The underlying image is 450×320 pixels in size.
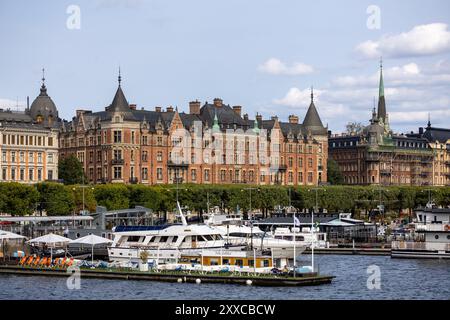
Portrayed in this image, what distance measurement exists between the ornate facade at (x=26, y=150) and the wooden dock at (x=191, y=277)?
56.2m

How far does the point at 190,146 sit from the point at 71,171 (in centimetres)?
1640

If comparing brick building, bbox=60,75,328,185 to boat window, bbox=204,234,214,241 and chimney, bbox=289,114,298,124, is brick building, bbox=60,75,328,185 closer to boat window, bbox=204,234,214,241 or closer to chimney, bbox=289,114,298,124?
chimney, bbox=289,114,298,124

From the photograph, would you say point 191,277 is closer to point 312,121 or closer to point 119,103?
point 119,103

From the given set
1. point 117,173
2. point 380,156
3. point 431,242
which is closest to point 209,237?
point 431,242

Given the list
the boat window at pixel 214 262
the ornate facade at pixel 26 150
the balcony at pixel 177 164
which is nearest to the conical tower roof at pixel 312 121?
the balcony at pixel 177 164

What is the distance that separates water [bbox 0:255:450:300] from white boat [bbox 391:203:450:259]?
1042 cm

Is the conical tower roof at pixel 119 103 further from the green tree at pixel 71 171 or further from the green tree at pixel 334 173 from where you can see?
the green tree at pixel 334 173

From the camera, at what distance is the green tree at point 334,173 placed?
18109 cm

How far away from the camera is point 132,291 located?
61531mm

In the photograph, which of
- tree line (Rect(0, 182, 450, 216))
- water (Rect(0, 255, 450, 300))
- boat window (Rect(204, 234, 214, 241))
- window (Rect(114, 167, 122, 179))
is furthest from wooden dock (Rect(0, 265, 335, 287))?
window (Rect(114, 167, 122, 179))

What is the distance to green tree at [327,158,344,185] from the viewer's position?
7129 inches

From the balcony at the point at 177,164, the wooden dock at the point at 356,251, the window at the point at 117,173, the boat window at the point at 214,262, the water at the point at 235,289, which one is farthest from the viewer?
the balcony at the point at 177,164
